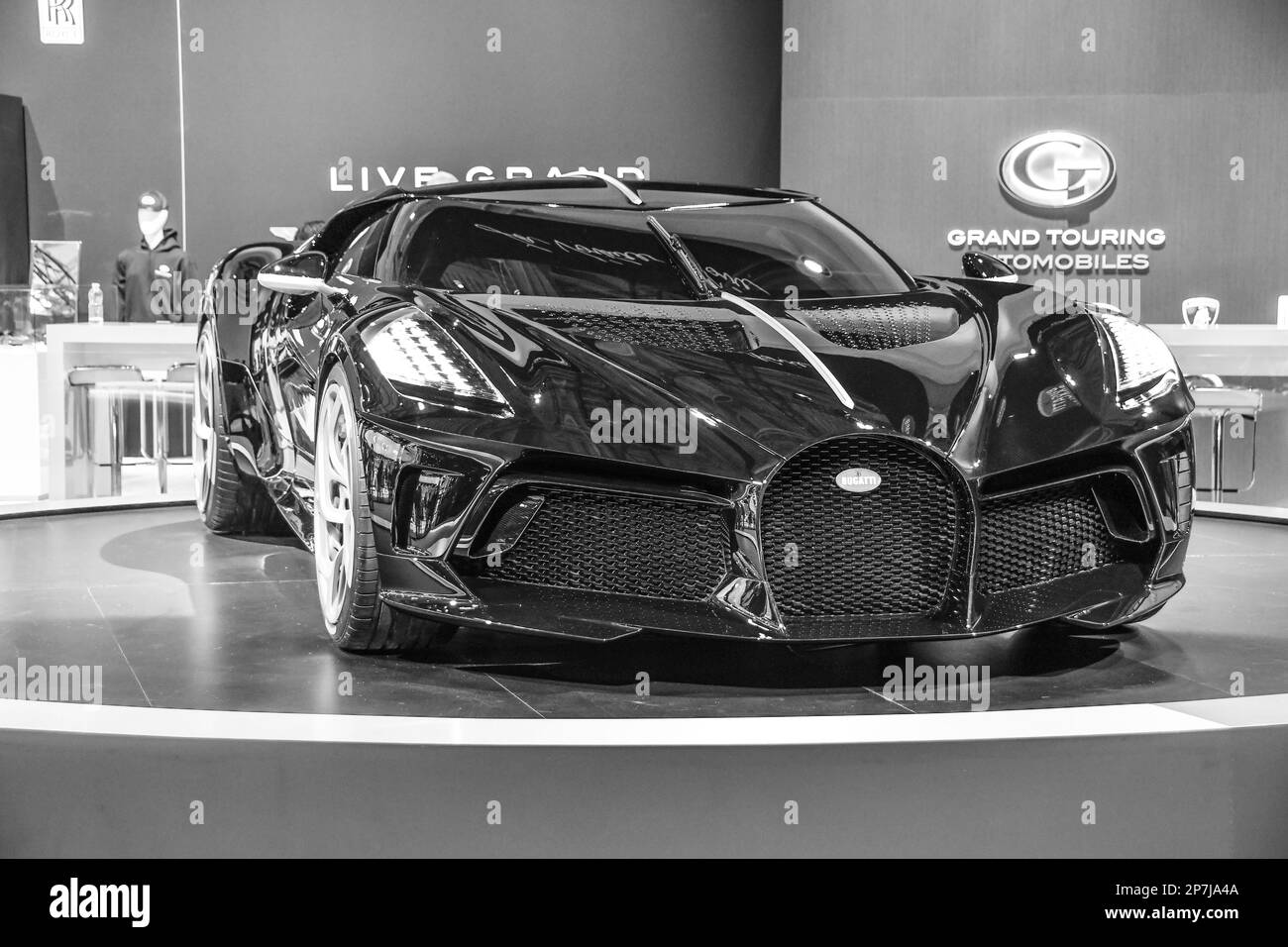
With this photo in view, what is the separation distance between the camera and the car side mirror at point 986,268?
12.6 feet

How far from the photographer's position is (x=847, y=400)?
8.48ft

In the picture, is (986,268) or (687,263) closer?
(687,263)

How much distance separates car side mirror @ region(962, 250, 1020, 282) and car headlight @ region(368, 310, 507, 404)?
1.70m

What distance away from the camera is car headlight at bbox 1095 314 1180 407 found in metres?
2.88

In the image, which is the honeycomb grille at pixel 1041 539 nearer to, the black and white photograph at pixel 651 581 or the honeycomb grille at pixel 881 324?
the black and white photograph at pixel 651 581

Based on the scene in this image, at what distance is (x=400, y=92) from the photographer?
32.9ft

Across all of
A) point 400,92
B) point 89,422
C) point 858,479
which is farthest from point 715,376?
point 400,92

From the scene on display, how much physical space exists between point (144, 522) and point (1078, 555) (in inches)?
134

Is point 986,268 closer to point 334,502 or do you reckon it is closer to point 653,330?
point 653,330

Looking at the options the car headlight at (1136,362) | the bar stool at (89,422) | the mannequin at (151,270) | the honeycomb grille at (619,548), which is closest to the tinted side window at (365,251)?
the honeycomb grille at (619,548)

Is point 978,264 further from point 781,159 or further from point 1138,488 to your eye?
point 781,159

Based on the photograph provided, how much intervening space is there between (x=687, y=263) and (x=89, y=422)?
5.67 metres

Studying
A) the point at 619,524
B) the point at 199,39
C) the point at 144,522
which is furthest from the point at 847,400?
the point at 199,39

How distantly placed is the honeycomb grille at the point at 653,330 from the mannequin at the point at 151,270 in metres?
7.11
